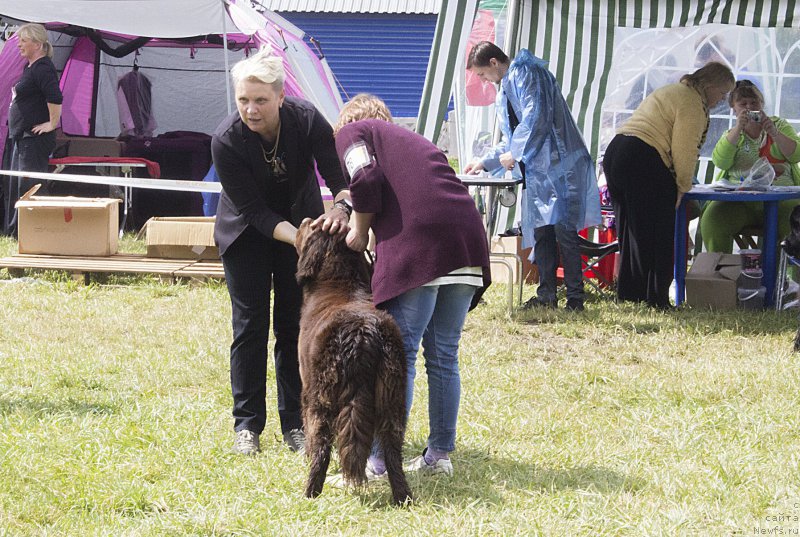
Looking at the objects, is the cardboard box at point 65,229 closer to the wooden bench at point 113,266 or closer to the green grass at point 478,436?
the wooden bench at point 113,266

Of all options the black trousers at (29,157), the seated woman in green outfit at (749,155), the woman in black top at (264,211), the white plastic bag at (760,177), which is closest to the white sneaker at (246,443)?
the woman in black top at (264,211)

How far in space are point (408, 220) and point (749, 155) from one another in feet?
17.3

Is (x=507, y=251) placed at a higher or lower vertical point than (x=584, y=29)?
lower

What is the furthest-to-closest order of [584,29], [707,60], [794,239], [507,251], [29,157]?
[707,60] < [29,157] < [584,29] < [507,251] < [794,239]

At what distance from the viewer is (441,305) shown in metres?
3.53

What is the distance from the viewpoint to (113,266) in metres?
7.97

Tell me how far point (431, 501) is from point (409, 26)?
64.3 feet

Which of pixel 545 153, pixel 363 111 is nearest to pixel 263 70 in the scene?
pixel 363 111

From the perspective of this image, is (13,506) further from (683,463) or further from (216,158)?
(683,463)

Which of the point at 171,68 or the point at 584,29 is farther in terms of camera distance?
the point at 171,68

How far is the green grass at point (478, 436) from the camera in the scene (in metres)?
3.19

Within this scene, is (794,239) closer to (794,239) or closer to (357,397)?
(794,239)

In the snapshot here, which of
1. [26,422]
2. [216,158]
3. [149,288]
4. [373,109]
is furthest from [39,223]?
[373,109]

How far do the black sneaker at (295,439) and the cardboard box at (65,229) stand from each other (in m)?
4.94
